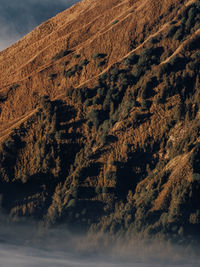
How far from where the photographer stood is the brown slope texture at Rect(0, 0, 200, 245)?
4009cm

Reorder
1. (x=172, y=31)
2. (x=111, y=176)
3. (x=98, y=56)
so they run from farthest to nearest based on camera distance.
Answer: (x=98, y=56) → (x=172, y=31) → (x=111, y=176)

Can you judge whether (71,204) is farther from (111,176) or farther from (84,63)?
(84,63)

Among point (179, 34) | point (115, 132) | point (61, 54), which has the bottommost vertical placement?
point (115, 132)

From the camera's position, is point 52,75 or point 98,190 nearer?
point 98,190

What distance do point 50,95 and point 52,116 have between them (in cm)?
507

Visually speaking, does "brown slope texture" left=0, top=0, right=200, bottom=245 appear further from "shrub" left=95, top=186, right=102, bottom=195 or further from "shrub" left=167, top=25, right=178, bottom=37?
"shrub" left=167, top=25, right=178, bottom=37

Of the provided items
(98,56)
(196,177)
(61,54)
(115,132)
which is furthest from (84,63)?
(196,177)

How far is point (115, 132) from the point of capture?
141 ft

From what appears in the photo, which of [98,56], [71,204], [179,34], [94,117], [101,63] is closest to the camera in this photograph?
[71,204]

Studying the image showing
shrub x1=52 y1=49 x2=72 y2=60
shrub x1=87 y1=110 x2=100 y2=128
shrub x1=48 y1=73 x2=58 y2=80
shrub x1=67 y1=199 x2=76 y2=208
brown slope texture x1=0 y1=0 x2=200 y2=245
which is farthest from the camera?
shrub x1=52 y1=49 x2=72 y2=60

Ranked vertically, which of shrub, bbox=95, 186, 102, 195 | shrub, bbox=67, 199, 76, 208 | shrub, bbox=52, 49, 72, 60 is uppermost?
shrub, bbox=52, 49, 72, 60

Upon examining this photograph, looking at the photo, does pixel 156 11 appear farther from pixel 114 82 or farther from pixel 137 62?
pixel 114 82

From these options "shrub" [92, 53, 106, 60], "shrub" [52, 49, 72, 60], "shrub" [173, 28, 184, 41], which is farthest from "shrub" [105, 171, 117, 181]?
"shrub" [173, 28, 184, 41]

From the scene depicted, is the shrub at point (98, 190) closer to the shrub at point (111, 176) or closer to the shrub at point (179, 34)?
the shrub at point (111, 176)
